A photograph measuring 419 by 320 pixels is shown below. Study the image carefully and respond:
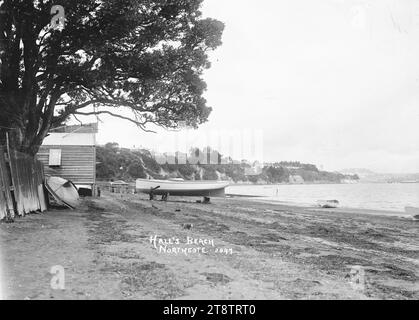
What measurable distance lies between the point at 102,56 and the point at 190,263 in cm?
1006

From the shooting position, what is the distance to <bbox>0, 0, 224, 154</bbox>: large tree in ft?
43.9

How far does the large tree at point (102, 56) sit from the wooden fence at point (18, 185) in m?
1.48

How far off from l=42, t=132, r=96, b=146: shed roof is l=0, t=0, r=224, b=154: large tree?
1367 centimetres

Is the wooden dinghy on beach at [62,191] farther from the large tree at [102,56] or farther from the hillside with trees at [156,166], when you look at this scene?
the hillside with trees at [156,166]

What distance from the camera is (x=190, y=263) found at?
23.5 ft

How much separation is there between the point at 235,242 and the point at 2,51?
10.9 metres

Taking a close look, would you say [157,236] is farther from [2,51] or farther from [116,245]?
[2,51]

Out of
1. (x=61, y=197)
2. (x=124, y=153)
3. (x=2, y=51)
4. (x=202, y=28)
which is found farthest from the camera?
(x=124, y=153)

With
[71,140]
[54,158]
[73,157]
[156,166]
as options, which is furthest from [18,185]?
[156,166]

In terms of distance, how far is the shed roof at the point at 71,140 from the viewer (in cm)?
2989

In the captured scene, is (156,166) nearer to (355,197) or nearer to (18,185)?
(355,197)

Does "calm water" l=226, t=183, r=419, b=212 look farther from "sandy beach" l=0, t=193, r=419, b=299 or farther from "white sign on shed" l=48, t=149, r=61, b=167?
"sandy beach" l=0, t=193, r=419, b=299
